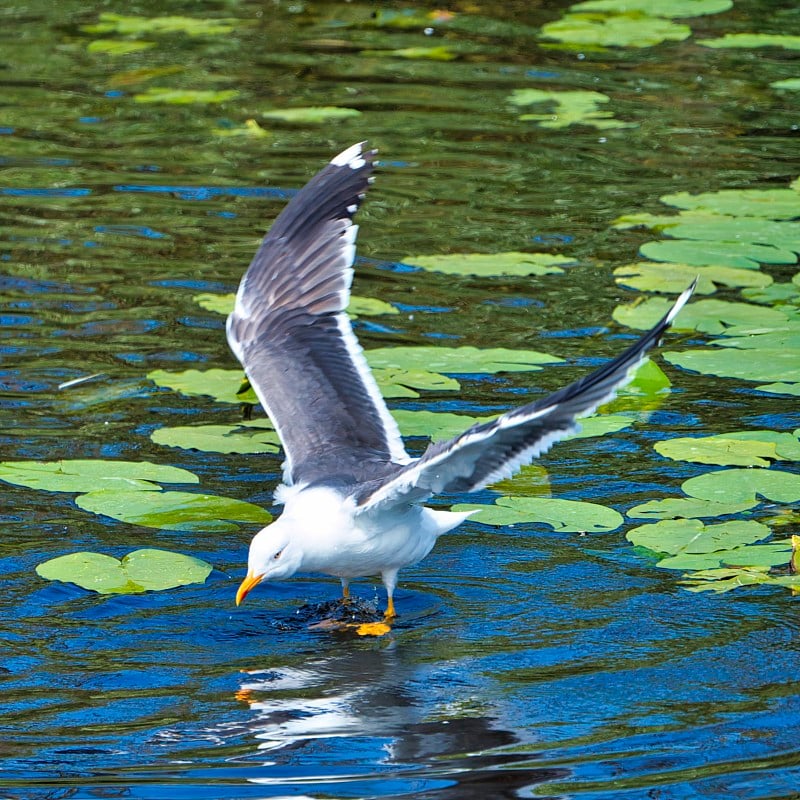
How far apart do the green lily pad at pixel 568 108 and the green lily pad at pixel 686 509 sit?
596 centimetres

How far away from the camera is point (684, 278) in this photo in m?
8.60

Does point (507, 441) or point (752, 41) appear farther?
point (752, 41)

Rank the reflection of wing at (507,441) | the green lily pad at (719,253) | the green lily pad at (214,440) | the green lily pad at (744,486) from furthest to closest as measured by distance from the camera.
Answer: the green lily pad at (719,253) < the green lily pad at (214,440) < the green lily pad at (744,486) < the reflection of wing at (507,441)

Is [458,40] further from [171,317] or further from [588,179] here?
[171,317]

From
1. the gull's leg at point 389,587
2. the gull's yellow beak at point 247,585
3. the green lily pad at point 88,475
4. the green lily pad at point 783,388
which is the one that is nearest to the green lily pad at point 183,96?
the green lily pad at point 88,475

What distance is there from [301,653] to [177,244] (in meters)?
4.71

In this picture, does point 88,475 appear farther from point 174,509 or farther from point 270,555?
point 270,555

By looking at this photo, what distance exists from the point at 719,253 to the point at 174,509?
3.98 m

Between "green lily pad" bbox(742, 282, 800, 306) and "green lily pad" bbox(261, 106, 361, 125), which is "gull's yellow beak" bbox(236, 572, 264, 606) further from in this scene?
"green lily pad" bbox(261, 106, 361, 125)

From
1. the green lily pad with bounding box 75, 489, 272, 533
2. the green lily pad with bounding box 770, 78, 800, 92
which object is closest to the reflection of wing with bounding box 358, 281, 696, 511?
the green lily pad with bounding box 75, 489, 272, 533

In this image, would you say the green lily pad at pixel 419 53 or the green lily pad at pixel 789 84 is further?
the green lily pad at pixel 419 53

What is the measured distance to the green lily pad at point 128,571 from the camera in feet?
18.6

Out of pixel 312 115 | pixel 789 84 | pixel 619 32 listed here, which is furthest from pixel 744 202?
pixel 619 32

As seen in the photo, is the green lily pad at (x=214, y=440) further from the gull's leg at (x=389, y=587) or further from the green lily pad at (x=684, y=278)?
the green lily pad at (x=684, y=278)
